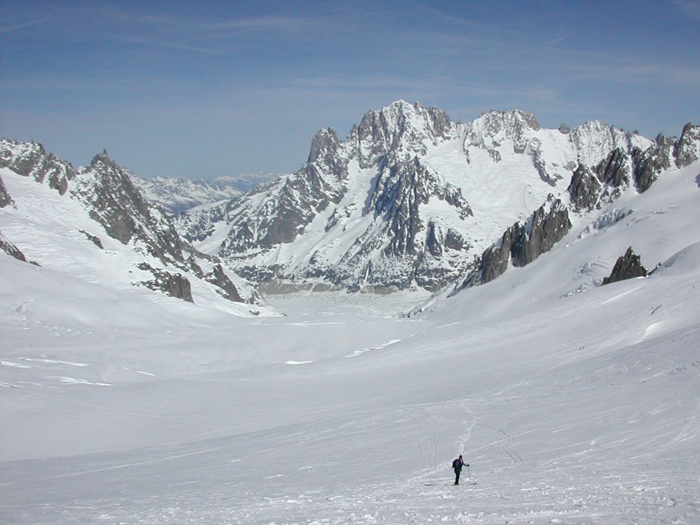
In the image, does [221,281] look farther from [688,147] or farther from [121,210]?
[688,147]

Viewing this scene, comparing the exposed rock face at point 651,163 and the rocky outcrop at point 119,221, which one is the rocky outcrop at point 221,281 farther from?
the exposed rock face at point 651,163

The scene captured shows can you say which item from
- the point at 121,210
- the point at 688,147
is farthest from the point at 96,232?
the point at 688,147

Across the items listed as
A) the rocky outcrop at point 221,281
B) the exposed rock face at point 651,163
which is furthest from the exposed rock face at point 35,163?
the exposed rock face at point 651,163

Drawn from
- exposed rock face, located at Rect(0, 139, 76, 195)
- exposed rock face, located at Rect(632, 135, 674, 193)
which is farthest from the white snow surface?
exposed rock face, located at Rect(0, 139, 76, 195)

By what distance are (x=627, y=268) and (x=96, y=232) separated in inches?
4216

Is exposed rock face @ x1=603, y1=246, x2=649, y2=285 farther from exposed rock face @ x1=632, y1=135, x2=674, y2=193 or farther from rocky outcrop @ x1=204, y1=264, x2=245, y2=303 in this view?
rocky outcrop @ x1=204, y1=264, x2=245, y2=303

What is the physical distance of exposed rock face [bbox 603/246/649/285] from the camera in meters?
87.0

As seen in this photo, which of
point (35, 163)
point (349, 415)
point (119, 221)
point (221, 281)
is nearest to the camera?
point (349, 415)

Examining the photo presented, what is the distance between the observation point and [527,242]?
439ft

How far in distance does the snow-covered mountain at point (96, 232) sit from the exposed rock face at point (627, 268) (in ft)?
229

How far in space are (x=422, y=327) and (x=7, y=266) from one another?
2355 inches

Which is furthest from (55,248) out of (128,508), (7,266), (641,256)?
(128,508)

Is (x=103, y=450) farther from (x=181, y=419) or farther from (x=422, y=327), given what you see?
(x=422, y=327)

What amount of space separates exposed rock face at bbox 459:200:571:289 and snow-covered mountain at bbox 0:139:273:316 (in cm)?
5164
